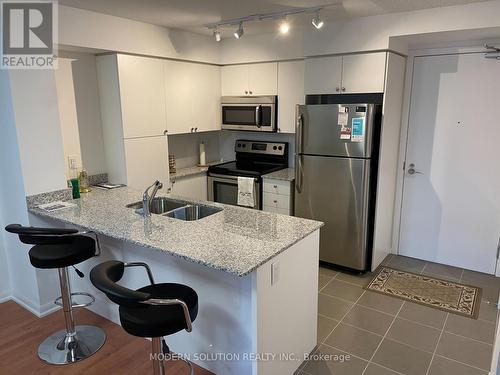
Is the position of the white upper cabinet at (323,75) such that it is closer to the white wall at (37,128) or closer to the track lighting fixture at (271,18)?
the track lighting fixture at (271,18)

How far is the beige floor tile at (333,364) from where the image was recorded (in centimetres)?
237

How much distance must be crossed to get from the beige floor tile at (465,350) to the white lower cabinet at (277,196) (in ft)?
6.31

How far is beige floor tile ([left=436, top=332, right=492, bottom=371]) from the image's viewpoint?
2439 millimetres

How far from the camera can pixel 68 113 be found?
3338mm

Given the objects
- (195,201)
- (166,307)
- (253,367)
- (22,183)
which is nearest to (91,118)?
(22,183)

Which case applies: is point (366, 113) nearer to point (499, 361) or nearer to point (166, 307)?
point (499, 361)

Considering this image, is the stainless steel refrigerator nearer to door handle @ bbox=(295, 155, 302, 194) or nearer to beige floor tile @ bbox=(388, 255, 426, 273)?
door handle @ bbox=(295, 155, 302, 194)

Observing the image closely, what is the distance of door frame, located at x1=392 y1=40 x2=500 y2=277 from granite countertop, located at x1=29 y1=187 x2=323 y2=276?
2.03 meters

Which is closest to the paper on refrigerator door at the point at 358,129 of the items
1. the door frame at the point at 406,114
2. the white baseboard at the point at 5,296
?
the door frame at the point at 406,114

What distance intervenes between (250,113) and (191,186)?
112cm

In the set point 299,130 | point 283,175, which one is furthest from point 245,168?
point 299,130

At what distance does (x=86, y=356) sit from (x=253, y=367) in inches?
48.8

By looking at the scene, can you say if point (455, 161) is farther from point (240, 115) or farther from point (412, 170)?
point (240, 115)

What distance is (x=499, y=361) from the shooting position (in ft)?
5.44
